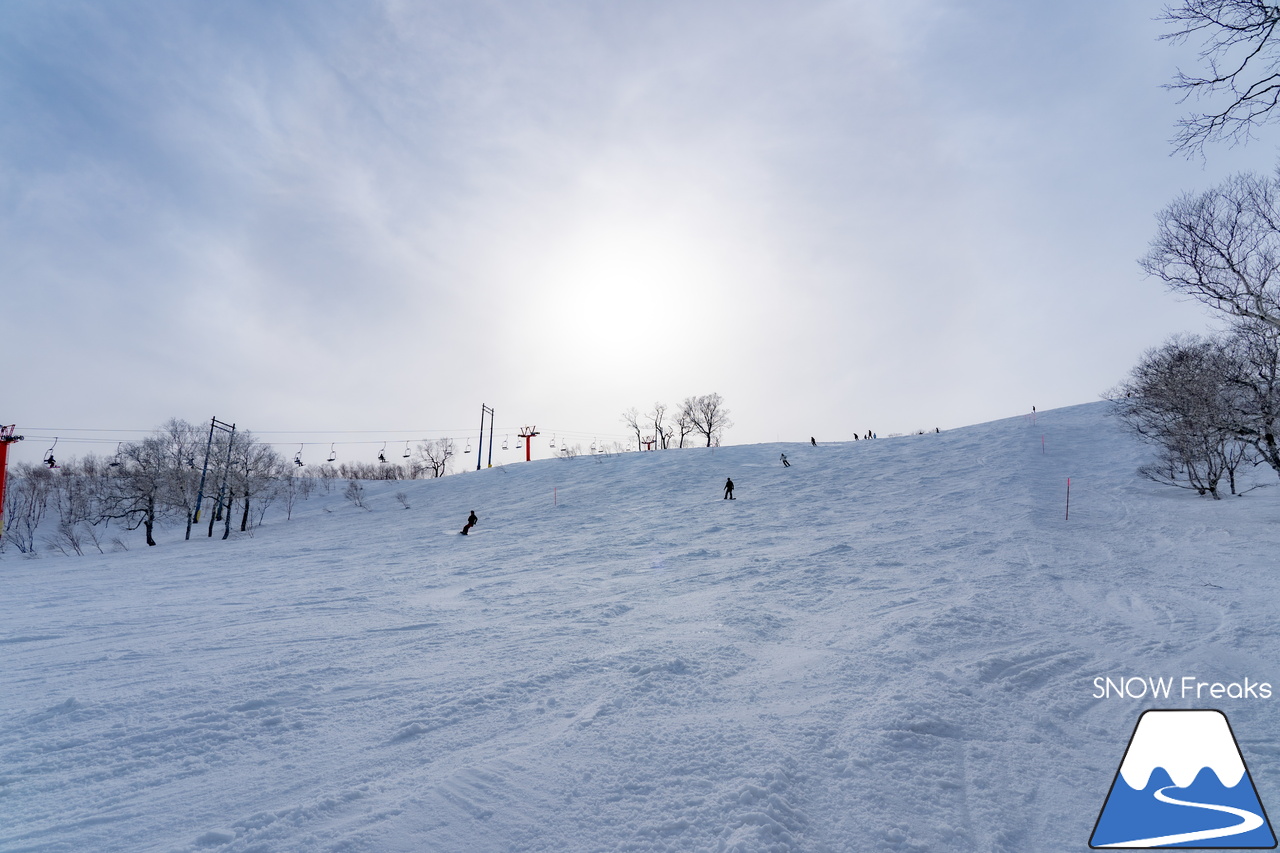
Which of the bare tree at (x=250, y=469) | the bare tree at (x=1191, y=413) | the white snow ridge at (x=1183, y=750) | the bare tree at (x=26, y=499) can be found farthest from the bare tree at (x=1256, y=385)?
the bare tree at (x=26, y=499)

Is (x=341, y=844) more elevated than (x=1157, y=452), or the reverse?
(x=1157, y=452)

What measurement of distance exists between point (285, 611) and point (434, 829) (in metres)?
9.71

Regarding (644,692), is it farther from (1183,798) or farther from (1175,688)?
(1175,688)

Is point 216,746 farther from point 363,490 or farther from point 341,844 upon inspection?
point 363,490

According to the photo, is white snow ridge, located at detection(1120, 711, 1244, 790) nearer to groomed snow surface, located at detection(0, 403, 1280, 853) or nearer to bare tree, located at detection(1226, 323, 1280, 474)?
groomed snow surface, located at detection(0, 403, 1280, 853)

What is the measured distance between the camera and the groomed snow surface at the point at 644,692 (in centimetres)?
384

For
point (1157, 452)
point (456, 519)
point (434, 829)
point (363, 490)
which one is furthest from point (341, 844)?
point (363, 490)

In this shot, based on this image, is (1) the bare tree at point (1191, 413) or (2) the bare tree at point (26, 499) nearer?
(1) the bare tree at point (1191, 413)

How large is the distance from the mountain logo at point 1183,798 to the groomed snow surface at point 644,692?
6.6 inches

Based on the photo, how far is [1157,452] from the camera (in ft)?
87.7

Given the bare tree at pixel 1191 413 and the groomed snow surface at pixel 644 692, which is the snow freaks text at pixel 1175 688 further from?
the bare tree at pixel 1191 413

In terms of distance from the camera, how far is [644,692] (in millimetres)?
6043

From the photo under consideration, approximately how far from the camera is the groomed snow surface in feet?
12.6

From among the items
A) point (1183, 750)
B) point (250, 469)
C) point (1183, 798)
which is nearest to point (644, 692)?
point (1183, 798)
